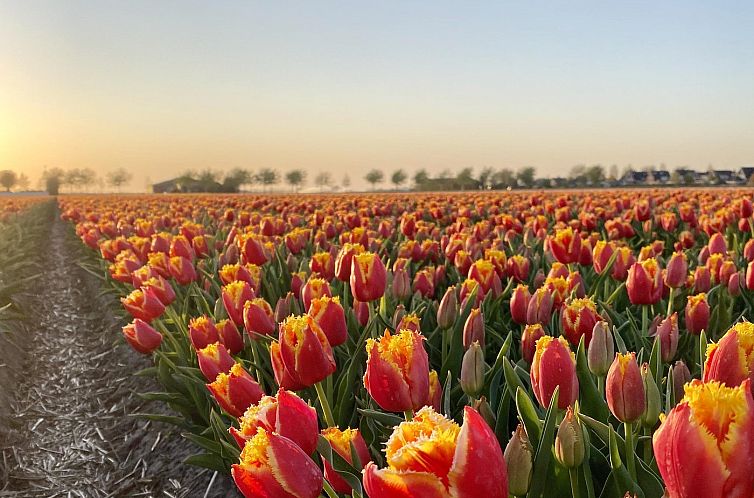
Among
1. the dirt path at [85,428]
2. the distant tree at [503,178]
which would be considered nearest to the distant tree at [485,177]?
the distant tree at [503,178]

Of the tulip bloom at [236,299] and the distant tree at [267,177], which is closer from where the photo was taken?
the tulip bloom at [236,299]

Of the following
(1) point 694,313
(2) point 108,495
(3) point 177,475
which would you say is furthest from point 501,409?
(2) point 108,495

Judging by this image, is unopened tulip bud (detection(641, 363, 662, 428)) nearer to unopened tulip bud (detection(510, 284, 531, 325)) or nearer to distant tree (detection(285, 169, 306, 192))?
unopened tulip bud (detection(510, 284, 531, 325))

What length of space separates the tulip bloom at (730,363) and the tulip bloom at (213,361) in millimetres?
1589

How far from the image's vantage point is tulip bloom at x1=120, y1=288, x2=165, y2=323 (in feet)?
11.1

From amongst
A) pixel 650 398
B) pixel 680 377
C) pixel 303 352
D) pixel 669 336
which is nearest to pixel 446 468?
pixel 650 398

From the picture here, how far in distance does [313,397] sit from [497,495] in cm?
175

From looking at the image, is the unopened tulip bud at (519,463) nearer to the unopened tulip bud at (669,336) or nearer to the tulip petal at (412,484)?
the tulip petal at (412,484)

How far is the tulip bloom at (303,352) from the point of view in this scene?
1790 millimetres

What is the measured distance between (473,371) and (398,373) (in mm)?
472

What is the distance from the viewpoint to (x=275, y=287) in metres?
4.36

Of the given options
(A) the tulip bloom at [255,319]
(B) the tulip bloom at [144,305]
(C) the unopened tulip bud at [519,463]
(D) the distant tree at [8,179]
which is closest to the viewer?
(C) the unopened tulip bud at [519,463]

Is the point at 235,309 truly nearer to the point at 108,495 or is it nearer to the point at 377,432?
the point at 377,432

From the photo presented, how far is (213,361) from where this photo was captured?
2.30 meters
